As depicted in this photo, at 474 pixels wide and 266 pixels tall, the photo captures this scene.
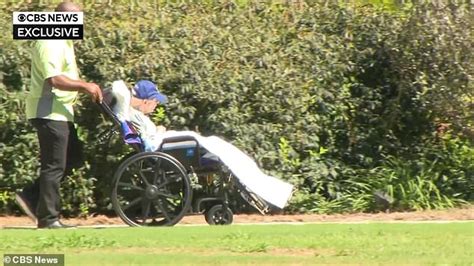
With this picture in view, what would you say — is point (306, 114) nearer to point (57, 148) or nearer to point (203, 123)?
point (203, 123)

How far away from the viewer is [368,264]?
25.9 feet

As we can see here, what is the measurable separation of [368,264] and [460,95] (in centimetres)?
440

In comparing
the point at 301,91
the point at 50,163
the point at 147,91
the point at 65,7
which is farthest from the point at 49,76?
the point at 301,91

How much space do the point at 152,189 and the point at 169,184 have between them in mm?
167

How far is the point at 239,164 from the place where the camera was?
1017 cm

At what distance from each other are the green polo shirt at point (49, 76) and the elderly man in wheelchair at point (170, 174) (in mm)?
432

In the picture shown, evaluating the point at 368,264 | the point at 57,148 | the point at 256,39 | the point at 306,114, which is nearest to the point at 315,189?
the point at 306,114

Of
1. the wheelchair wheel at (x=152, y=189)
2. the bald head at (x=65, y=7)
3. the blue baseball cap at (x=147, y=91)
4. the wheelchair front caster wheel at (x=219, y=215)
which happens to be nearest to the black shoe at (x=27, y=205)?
the wheelchair wheel at (x=152, y=189)

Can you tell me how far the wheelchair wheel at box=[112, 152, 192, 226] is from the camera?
1009 cm

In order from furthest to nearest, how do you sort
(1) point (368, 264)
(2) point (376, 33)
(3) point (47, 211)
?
(2) point (376, 33) < (3) point (47, 211) < (1) point (368, 264)
